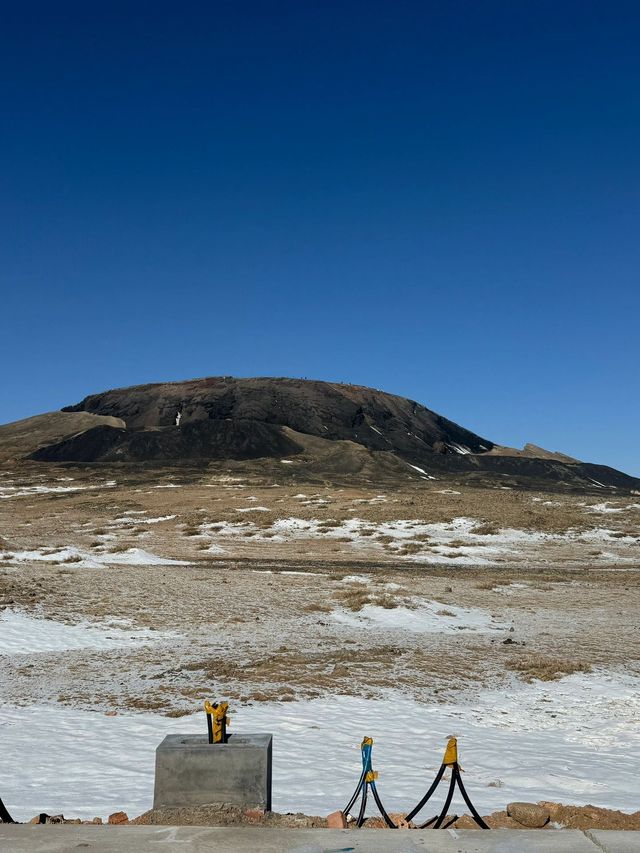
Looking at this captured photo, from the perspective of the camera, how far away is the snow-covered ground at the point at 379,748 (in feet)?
26.4

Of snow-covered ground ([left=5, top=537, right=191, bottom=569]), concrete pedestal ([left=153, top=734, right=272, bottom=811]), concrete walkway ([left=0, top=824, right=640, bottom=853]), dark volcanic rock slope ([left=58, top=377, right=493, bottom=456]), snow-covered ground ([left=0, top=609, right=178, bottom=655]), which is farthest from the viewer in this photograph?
dark volcanic rock slope ([left=58, top=377, right=493, bottom=456])

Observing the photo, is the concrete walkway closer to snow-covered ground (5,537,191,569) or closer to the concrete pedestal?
the concrete pedestal

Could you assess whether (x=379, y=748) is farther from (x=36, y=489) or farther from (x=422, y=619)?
(x=36, y=489)

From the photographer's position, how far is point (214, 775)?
624cm

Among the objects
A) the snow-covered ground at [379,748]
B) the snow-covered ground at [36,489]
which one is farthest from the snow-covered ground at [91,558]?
the snow-covered ground at [36,489]

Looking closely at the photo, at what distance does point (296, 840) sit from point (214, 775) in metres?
1.24

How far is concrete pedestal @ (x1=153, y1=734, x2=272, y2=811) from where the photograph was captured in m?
6.18

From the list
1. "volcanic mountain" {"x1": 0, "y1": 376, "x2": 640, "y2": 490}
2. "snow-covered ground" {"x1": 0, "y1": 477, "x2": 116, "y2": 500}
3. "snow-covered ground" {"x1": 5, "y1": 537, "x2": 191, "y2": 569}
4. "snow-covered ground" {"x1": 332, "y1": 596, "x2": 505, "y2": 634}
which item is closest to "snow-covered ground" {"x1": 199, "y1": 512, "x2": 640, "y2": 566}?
"snow-covered ground" {"x1": 5, "y1": 537, "x2": 191, "y2": 569}

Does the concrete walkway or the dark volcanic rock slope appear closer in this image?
the concrete walkway

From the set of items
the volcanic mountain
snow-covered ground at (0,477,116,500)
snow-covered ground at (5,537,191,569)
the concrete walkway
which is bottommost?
snow-covered ground at (5,537,191,569)

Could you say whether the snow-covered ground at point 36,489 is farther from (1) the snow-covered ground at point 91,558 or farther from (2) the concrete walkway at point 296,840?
(2) the concrete walkway at point 296,840

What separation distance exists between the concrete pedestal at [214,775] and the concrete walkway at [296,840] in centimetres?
62

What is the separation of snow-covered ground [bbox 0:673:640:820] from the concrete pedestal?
150 centimetres

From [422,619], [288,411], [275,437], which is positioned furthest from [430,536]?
[288,411]
